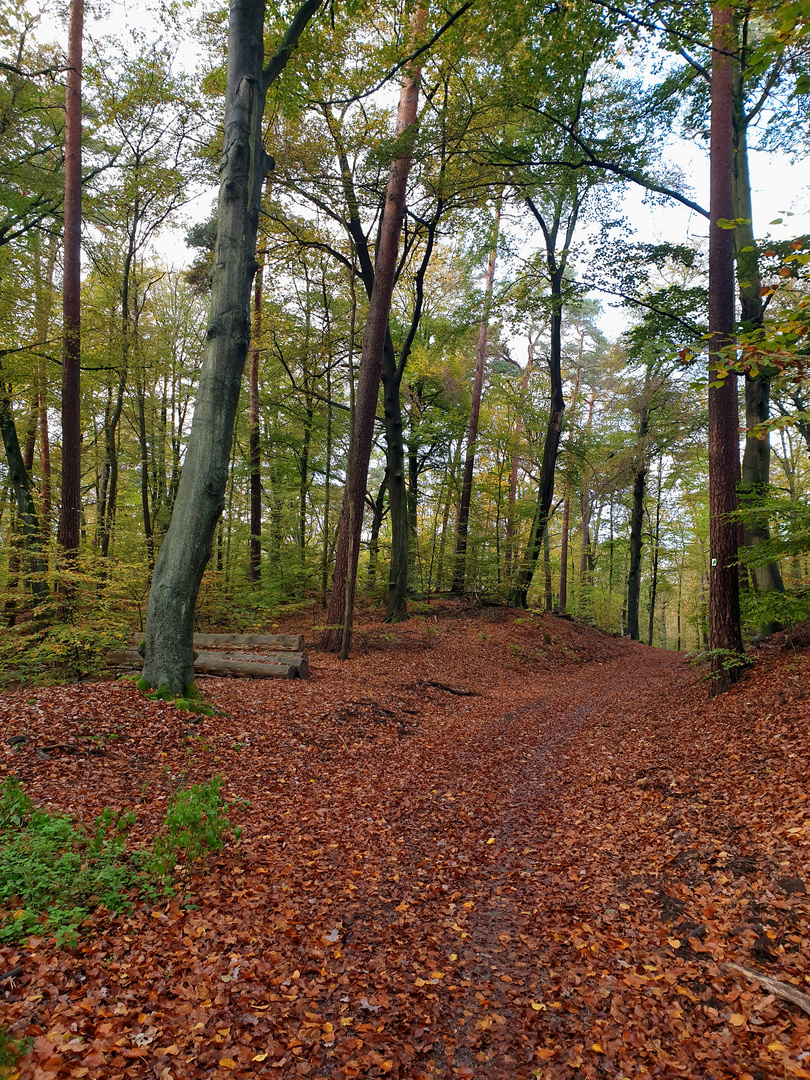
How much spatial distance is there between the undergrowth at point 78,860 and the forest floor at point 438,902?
0.13 metres

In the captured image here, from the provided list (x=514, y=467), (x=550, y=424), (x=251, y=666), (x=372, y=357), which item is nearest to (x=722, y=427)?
(x=372, y=357)

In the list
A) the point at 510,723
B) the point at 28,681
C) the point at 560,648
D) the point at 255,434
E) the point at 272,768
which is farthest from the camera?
the point at 255,434

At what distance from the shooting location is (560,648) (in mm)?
15172

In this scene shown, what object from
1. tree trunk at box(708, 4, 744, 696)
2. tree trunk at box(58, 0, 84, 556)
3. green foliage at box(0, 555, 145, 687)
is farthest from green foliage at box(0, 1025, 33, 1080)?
tree trunk at box(58, 0, 84, 556)

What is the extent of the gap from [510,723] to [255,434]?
40.7 ft

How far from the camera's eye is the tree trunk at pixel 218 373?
634 centimetres

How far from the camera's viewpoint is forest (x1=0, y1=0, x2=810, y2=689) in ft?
24.6

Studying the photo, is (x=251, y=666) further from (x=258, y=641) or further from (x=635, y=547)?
(x=635, y=547)

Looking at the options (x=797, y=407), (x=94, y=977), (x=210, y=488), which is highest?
(x=797, y=407)

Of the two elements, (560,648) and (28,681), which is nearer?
(28,681)

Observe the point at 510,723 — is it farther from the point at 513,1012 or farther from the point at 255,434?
the point at 255,434

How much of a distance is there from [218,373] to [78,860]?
16.7ft

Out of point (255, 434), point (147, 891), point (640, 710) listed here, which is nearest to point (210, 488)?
point (147, 891)

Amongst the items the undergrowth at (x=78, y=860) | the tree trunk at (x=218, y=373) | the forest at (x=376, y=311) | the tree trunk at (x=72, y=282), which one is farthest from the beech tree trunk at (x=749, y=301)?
the tree trunk at (x=72, y=282)
